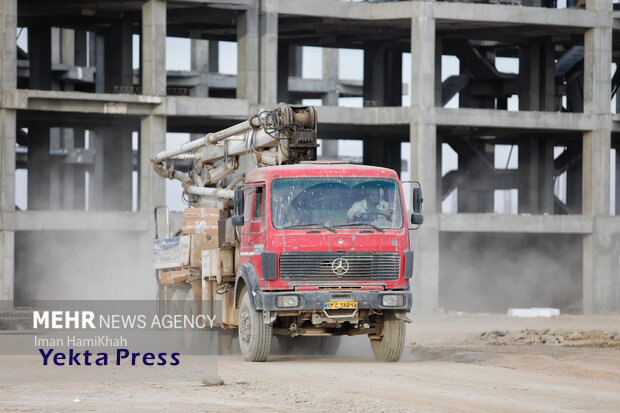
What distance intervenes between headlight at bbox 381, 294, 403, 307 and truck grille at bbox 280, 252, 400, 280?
1.03 feet

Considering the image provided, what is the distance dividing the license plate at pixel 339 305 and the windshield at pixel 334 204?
117 cm

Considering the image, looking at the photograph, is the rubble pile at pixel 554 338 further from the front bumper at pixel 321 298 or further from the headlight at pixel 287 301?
the headlight at pixel 287 301

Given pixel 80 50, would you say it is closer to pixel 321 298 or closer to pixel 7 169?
pixel 7 169

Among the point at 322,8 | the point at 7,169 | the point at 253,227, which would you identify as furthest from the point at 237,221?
the point at 322,8

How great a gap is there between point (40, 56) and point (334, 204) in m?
34.8

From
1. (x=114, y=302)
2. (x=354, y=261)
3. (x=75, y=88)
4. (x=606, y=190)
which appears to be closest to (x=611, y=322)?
(x=606, y=190)

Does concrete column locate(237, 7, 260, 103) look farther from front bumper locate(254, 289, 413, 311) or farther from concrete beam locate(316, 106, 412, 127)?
front bumper locate(254, 289, 413, 311)

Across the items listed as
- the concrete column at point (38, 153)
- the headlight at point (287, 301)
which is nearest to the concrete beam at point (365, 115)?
the concrete column at point (38, 153)

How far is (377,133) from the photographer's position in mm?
48875

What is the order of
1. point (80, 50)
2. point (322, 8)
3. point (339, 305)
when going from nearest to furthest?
point (339, 305), point (322, 8), point (80, 50)

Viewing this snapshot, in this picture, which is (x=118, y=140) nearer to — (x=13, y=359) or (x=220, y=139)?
(x=220, y=139)

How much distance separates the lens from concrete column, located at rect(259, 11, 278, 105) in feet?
132

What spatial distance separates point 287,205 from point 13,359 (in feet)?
19.0

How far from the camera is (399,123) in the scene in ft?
135
